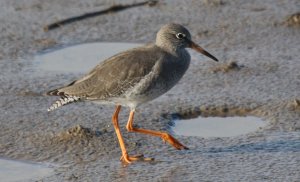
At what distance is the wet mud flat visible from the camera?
6.43 metres

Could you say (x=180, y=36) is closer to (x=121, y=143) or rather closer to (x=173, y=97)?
(x=173, y=97)

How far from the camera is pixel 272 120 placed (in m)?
7.22

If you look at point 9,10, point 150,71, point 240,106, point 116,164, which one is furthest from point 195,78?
point 9,10

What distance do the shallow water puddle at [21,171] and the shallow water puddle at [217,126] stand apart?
1330 millimetres

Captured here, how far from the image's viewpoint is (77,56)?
353 inches

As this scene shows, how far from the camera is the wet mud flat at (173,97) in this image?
643 cm

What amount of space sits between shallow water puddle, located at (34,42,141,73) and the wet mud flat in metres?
0.11

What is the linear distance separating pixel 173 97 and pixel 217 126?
735mm

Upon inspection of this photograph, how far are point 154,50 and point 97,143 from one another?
97 cm

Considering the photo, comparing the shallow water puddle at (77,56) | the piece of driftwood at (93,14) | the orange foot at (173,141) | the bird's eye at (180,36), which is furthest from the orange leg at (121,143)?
the piece of driftwood at (93,14)

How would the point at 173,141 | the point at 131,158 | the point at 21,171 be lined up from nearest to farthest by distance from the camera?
A: the point at 21,171 → the point at 131,158 → the point at 173,141

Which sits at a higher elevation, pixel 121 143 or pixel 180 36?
pixel 180 36

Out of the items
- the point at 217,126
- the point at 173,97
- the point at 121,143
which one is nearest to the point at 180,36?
the point at 173,97

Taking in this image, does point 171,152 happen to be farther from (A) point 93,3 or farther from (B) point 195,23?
(A) point 93,3
